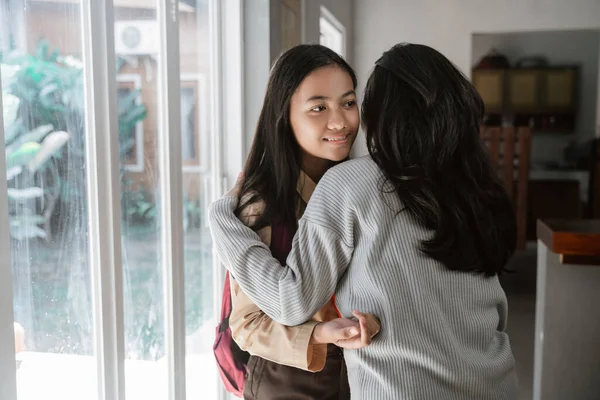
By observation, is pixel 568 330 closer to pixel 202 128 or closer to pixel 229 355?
pixel 229 355

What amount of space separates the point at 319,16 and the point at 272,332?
3257 millimetres

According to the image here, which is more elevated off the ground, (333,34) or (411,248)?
(333,34)

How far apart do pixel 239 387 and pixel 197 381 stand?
1035 mm

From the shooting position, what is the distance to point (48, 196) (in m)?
1.36

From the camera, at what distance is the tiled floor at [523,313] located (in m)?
3.53

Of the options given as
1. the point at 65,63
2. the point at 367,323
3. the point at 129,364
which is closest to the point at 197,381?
the point at 129,364

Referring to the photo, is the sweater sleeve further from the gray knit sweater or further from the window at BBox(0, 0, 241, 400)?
the window at BBox(0, 0, 241, 400)

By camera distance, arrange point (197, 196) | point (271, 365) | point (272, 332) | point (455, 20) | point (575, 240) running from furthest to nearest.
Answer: point (455, 20) → point (197, 196) → point (575, 240) → point (271, 365) → point (272, 332)

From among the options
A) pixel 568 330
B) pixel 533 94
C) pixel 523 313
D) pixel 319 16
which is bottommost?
pixel 523 313

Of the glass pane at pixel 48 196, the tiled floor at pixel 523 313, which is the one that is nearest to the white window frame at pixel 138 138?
the glass pane at pixel 48 196

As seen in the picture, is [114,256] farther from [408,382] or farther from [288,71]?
[408,382]

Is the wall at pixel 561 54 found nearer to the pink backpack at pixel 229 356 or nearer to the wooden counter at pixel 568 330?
the wooden counter at pixel 568 330

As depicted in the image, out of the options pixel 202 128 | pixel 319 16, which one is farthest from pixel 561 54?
pixel 202 128

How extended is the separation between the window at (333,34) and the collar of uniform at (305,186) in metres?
3.92
